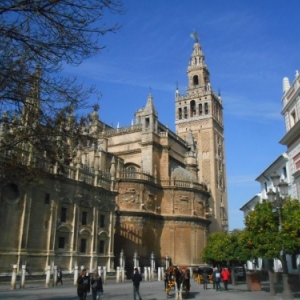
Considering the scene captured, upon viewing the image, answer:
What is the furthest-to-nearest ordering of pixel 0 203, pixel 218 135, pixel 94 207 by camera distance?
pixel 218 135 < pixel 94 207 < pixel 0 203

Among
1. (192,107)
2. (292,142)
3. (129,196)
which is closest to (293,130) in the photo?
(292,142)

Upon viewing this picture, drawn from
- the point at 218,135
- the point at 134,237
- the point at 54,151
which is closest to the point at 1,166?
the point at 54,151

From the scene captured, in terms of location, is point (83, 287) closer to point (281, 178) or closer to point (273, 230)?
point (273, 230)

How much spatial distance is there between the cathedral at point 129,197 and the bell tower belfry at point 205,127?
191 mm

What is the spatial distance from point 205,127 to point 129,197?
3089 cm

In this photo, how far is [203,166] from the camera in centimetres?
6544

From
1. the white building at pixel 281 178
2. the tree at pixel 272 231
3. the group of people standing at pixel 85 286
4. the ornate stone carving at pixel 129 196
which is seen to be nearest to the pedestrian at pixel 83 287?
the group of people standing at pixel 85 286

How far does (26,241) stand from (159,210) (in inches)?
890

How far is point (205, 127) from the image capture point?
222ft

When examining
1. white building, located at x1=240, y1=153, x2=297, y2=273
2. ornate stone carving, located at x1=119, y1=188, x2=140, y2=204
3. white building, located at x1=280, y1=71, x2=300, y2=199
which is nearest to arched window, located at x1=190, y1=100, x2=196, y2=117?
ornate stone carving, located at x1=119, y1=188, x2=140, y2=204

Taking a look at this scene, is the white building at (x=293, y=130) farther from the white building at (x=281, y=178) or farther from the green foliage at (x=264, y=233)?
the green foliage at (x=264, y=233)

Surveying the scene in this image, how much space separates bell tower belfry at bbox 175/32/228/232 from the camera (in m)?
63.8

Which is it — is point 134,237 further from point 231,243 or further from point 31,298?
point 31,298

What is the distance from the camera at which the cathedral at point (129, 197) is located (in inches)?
949
